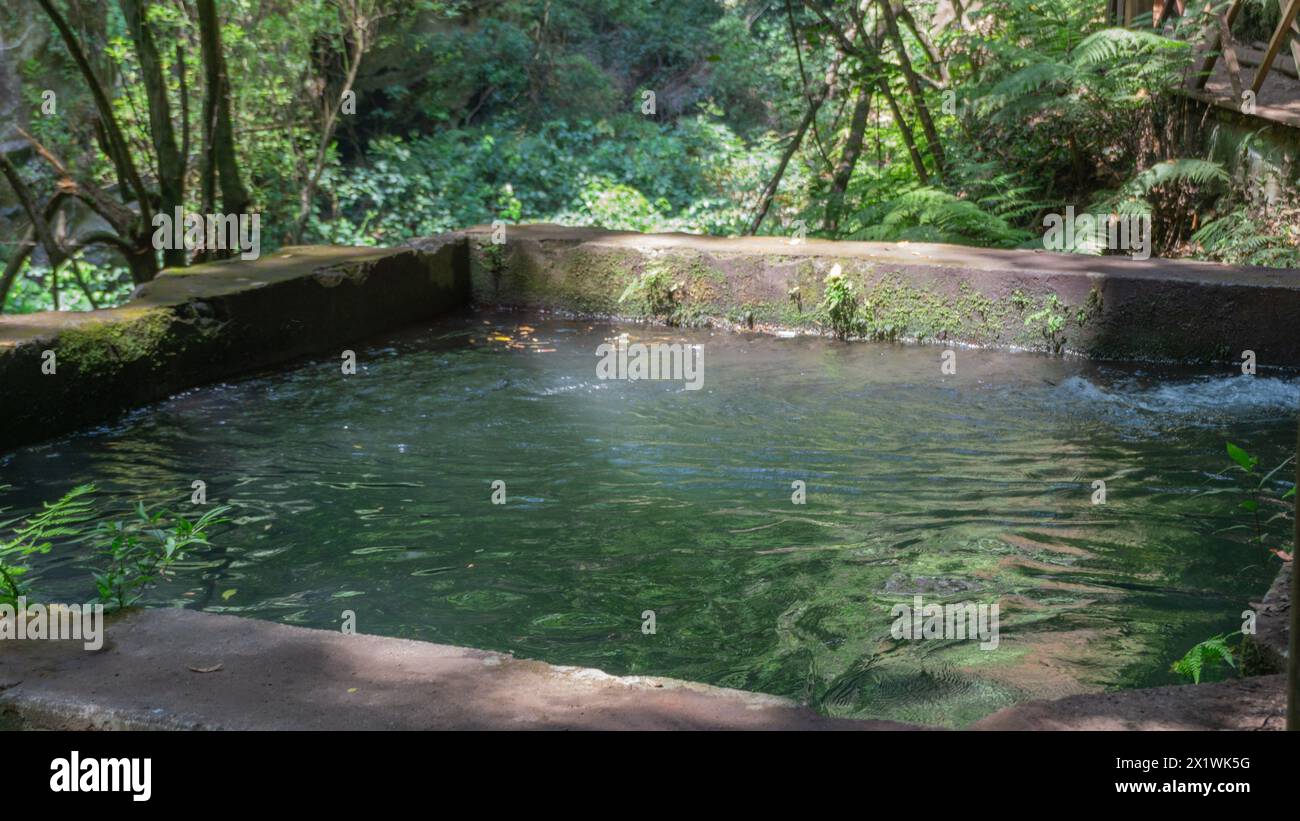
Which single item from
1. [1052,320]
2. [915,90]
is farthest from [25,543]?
[915,90]

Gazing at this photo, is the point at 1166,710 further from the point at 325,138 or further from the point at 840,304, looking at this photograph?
the point at 325,138

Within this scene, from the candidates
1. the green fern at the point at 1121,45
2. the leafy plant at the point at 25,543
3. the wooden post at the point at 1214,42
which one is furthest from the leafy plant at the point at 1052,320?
the leafy plant at the point at 25,543

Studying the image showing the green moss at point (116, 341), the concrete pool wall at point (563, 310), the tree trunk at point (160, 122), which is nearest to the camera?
the concrete pool wall at point (563, 310)

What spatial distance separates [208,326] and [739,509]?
4043 millimetres

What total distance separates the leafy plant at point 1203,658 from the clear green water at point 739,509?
0.70 ft

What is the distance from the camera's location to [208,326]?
7262 millimetres

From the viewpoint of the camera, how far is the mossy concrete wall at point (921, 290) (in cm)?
749

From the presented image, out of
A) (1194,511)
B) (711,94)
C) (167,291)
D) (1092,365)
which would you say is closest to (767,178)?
(711,94)

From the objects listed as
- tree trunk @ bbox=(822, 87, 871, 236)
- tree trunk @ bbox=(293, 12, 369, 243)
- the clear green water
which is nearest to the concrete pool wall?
the clear green water

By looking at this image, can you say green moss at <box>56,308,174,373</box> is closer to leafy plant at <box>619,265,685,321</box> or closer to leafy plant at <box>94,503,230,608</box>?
leafy plant at <box>94,503,230,608</box>

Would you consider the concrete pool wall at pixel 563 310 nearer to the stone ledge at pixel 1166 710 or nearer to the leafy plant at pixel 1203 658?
the stone ledge at pixel 1166 710

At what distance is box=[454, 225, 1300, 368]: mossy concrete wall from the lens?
7.49 metres
